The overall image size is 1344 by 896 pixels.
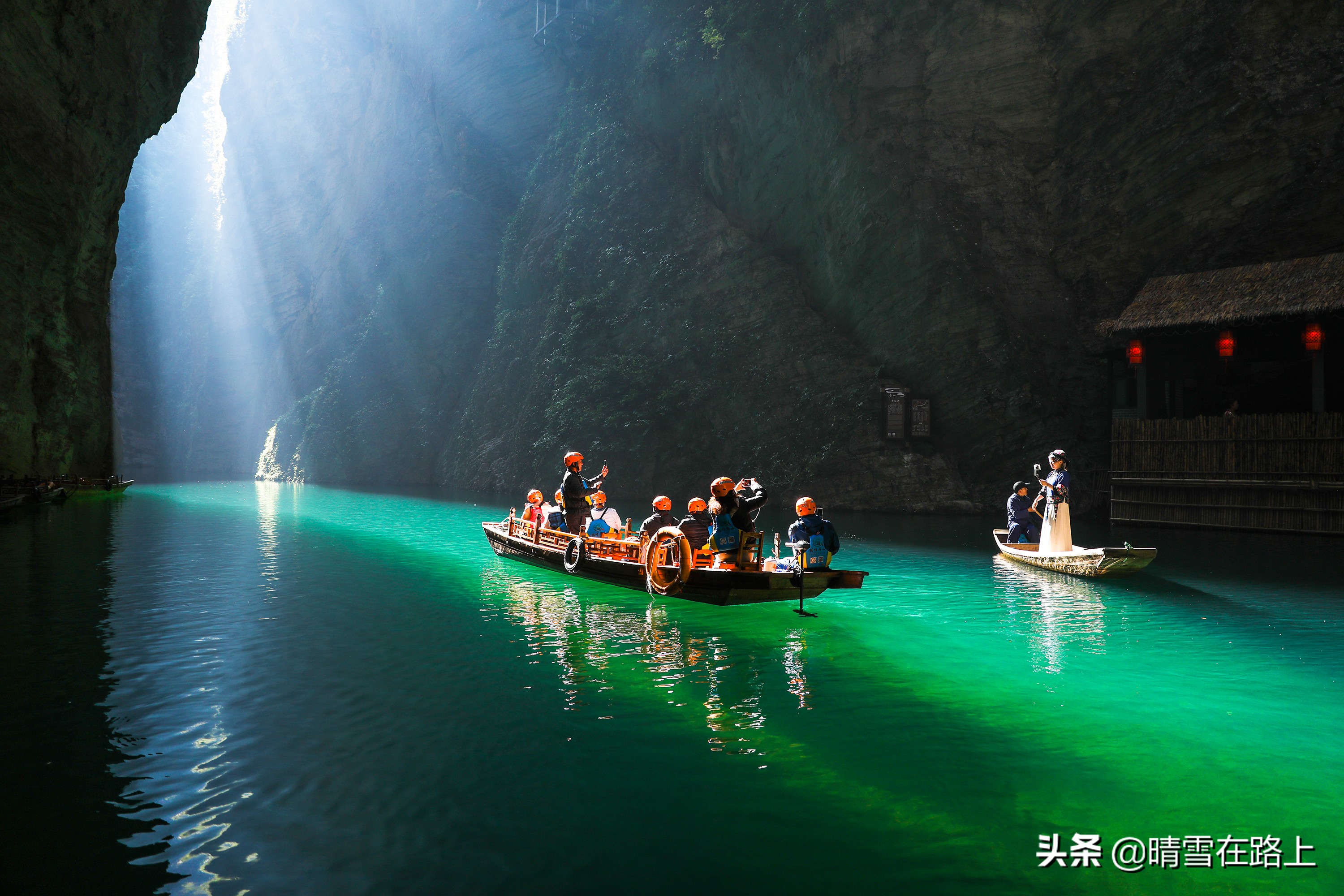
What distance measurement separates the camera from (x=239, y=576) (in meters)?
16.5

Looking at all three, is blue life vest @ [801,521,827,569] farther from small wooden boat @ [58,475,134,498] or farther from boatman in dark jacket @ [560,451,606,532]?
small wooden boat @ [58,475,134,498]

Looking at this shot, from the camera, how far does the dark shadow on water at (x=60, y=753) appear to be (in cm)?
473

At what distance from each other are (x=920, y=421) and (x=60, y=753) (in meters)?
34.4

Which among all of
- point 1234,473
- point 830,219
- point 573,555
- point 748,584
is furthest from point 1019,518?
point 830,219

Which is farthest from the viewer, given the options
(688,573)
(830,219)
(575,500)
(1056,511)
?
(830,219)

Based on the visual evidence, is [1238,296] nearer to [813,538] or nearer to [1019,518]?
[1019,518]

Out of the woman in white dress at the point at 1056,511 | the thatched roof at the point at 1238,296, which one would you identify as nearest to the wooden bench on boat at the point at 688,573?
the woman in white dress at the point at 1056,511

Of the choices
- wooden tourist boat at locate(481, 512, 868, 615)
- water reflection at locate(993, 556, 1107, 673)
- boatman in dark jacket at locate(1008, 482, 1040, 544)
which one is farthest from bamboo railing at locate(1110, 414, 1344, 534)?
wooden tourist boat at locate(481, 512, 868, 615)

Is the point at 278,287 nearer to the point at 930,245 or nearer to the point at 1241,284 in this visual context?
the point at 930,245

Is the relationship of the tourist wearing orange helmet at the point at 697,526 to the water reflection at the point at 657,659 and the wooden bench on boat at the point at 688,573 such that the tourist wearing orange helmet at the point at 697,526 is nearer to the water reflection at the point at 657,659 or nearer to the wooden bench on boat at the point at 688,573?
the wooden bench on boat at the point at 688,573

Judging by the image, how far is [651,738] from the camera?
7160mm

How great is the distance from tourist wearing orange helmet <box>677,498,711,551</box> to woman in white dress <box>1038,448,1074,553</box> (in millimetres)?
7492

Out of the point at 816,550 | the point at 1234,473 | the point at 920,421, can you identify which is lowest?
the point at 816,550

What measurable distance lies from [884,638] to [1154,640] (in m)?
3.84
